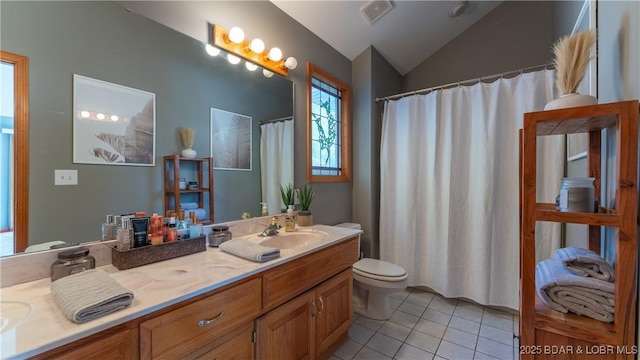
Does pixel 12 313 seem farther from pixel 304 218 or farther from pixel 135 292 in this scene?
pixel 304 218

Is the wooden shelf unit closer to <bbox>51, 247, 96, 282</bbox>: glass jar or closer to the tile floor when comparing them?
<bbox>51, 247, 96, 282</bbox>: glass jar

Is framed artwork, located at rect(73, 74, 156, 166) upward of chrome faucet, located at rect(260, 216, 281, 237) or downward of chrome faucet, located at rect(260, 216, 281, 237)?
upward

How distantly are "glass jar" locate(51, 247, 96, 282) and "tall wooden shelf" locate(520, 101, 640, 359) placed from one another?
1.61 meters

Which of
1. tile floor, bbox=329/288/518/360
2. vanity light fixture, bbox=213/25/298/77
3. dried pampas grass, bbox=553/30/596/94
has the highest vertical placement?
vanity light fixture, bbox=213/25/298/77

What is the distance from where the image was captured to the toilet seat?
1929mm

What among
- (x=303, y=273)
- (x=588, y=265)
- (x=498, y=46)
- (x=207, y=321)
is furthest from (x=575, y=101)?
(x=498, y=46)

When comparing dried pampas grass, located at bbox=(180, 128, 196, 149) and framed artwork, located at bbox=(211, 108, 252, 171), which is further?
framed artwork, located at bbox=(211, 108, 252, 171)

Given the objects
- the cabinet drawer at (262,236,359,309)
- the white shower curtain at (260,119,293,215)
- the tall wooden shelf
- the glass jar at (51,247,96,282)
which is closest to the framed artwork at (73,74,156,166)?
the glass jar at (51,247,96,282)

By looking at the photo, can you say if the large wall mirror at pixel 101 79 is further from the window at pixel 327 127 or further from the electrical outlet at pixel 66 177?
the window at pixel 327 127

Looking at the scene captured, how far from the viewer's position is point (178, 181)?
134cm

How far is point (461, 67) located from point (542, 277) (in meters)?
2.60

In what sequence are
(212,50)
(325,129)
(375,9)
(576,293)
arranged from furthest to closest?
(325,129)
(375,9)
(212,50)
(576,293)

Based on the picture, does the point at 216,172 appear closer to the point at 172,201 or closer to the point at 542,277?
the point at 172,201

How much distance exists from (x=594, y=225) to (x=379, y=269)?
1.41 m
